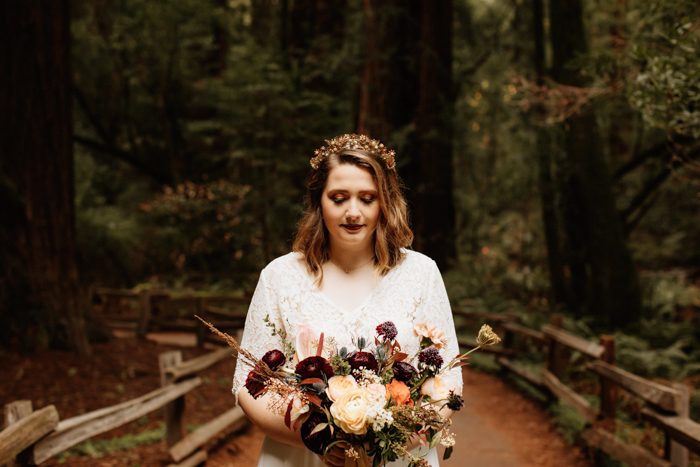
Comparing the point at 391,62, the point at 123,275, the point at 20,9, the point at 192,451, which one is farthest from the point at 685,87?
the point at 123,275

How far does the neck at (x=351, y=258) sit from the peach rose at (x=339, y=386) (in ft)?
2.61

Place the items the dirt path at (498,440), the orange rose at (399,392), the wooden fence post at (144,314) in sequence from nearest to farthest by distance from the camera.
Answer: the orange rose at (399,392) < the dirt path at (498,440) < the wooden fence post at (144,314)

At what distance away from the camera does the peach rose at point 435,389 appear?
226cm

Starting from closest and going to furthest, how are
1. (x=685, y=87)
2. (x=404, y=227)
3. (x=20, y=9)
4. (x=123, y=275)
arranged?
1. (x=404, y=227)
2. (x=685, y=87)
3. (x=20, y=9)
4. (x=123, y=275)

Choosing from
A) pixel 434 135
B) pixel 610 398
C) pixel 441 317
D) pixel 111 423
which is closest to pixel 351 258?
pixel 441 317

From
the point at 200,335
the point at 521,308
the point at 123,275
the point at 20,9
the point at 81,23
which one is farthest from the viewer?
the point at 123,275

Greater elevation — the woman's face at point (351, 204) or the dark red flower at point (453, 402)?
the woman's face at point (351, 204)

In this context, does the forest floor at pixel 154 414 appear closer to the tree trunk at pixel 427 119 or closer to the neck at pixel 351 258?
the neck at pixel 351 258

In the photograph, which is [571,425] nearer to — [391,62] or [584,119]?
[584,119]

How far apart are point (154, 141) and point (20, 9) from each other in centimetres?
1055

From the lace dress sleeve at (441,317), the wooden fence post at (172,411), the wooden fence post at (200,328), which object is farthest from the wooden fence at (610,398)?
the wooden fence post at (200,328)

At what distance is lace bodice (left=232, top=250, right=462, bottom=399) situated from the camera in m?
2.55

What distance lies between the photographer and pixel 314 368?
214 cm

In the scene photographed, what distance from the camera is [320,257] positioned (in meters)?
2.83
